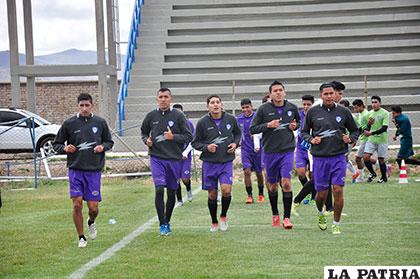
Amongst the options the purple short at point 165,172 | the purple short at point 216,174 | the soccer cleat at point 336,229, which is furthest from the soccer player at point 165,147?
the soccer cleat at point 336,229

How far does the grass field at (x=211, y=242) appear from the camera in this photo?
938cm

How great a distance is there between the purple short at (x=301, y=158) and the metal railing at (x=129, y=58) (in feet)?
41.3

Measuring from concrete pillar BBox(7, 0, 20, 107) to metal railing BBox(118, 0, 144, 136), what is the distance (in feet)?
11.5

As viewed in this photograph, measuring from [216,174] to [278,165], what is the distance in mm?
903

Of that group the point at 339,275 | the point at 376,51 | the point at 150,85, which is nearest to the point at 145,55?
the point at 150,85

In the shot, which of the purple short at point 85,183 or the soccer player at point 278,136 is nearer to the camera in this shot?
the purple short at point 85,183

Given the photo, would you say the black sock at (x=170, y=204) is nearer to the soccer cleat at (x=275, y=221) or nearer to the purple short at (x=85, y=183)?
the purple short at (x=85, y=183)

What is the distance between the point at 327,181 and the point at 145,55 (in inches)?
836

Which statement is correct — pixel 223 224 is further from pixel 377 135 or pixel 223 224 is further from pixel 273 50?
pixel 273 50

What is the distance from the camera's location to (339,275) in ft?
25.7

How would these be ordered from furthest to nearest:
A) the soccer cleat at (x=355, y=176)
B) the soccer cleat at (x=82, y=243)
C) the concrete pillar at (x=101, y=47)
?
the concrete pillar at (x=101, y=47)
the soccer cleat at (x=355, y=176)
the soccer cleat at (x=82, y=243)

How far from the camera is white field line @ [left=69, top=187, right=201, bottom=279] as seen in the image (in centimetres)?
935

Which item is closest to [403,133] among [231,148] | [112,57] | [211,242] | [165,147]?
[231,148]

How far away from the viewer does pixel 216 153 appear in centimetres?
1284
